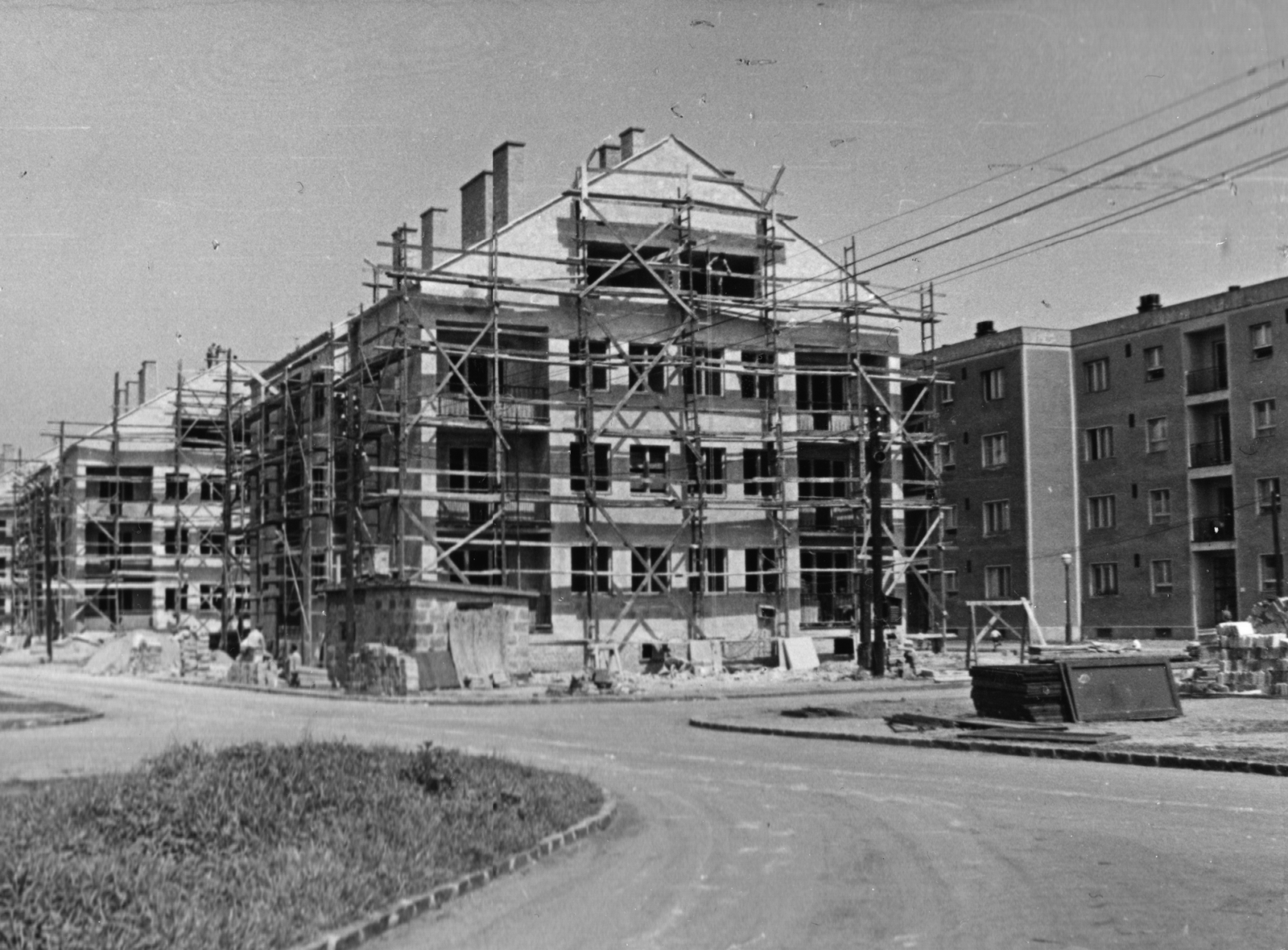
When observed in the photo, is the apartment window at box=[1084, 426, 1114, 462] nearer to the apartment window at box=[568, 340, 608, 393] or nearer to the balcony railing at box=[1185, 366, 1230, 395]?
the balcony railing at box=[1185, 366, 1230, 395]

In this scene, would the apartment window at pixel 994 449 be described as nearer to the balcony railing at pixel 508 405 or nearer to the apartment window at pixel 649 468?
the apartment window at pixel 649 468

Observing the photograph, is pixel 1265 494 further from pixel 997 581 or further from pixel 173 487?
pixel 173 487

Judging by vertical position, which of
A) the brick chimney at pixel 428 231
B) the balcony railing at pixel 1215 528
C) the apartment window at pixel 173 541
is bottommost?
the balcony railing at pixel 1215 528

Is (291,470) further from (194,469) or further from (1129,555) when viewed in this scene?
(1129,555)

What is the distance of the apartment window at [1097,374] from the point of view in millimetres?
60094

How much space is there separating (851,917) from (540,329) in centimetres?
3804

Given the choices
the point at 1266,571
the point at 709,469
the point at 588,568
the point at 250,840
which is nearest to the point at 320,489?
the point at 588,568

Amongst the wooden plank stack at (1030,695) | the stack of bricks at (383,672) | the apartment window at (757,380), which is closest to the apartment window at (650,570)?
the apartment window at (757,380)

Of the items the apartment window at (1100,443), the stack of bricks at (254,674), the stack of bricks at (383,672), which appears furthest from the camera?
the apartment window at (1100,443)

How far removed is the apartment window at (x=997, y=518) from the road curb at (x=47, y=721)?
140 feet

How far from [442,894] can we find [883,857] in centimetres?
337

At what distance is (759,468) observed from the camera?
159 feet

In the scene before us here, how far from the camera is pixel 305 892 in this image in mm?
8359

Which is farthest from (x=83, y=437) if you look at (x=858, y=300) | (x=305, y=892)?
(x=305, y=892)
